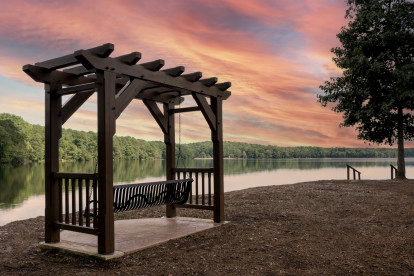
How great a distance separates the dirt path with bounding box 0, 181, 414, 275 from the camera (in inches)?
203

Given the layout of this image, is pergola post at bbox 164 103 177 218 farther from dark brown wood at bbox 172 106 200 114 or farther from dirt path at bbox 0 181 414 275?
dirt path at bbox 0 181 414 275

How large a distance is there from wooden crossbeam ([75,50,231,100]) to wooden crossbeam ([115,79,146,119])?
11 cm

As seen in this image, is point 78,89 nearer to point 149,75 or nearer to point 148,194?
point 149,75

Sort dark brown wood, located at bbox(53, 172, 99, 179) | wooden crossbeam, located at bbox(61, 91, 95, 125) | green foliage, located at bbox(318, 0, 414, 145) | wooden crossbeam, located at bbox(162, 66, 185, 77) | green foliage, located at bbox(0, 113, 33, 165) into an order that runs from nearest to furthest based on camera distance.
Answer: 1. dark brown wood, located at bbox(53, 172, 99, 179)
2. wooden crossbeam, located at bbox(61, 91, 95, 125)
3. wooden crossbeam, located at bbox(162, 66, 185, 77)
4. green foliage, located at bbox(318, 0, 414, 145)
5. green foliage, located at bbox(0, 113, 33, 165)

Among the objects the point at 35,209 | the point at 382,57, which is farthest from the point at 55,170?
the point at 382,57

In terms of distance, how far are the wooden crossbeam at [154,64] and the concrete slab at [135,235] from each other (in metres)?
2.83

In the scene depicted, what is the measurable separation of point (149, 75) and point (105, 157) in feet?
5.41

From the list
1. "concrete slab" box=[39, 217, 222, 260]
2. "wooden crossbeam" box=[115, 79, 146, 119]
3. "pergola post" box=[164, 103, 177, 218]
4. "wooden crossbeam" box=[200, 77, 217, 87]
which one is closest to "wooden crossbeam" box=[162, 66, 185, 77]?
"wooden crossbeam" box=[115, 79, 146, 119]

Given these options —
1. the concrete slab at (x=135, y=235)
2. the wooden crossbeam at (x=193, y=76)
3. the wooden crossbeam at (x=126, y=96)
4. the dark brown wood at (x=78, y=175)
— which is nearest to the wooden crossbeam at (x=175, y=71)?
the wooden crossbeam at (x=193, y=76)

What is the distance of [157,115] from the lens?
8.53 m

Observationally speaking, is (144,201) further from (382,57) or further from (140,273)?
(382,57)

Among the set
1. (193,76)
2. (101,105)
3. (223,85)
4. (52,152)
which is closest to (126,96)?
(101,105)

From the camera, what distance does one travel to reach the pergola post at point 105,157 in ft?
18.3

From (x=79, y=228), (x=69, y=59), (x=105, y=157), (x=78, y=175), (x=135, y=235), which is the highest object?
(x=69, y=59)
